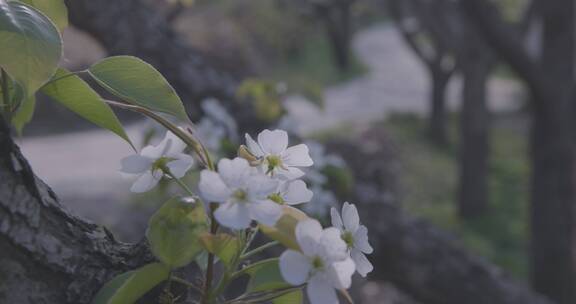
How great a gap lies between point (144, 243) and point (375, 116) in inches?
448

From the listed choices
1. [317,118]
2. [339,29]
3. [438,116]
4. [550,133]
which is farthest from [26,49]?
[339,29]

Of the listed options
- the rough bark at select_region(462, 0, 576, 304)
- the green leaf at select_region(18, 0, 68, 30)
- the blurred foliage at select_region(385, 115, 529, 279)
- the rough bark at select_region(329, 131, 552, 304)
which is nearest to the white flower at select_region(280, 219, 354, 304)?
the green leaf at select_region(18, 0, 68, 30)

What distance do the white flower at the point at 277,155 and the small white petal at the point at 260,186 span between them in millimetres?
82

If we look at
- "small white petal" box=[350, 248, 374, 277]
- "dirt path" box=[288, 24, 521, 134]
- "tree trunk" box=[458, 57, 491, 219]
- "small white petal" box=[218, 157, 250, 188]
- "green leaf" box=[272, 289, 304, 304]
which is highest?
"small white petal" box=[218, 157, 250, 188]

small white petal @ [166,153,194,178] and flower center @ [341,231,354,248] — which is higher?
small white petal @ [166,153,194,178]

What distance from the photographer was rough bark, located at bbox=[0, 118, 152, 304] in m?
0.67

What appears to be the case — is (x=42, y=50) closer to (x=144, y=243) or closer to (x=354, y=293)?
(x=144, y=243)

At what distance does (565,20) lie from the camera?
4.27 m

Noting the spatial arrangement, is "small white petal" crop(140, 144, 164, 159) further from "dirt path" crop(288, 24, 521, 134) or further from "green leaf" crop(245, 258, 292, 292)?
"dirt path" crop(288, 24, 521, 134)

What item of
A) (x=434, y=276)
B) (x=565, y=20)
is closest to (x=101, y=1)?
(x=434, y=276)

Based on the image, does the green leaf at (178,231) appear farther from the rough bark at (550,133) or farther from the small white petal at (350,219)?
the rough bark at (550,133)

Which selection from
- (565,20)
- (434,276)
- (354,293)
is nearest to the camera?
(354,293)

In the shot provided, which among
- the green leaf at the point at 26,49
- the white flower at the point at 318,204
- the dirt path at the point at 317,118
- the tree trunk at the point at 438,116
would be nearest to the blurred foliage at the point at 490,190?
the tree trunk at the point at 438,116

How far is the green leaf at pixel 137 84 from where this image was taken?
2.27 feet
